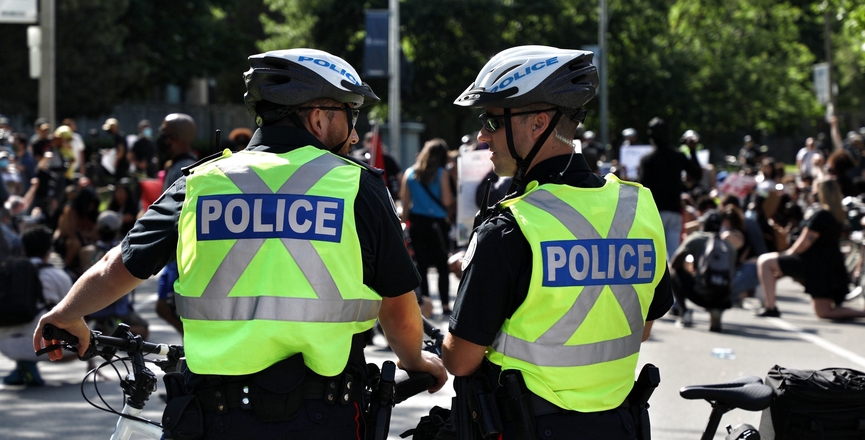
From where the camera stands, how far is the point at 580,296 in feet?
9.53

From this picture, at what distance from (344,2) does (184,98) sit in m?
18.2

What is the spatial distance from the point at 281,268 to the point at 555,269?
0.72 meters

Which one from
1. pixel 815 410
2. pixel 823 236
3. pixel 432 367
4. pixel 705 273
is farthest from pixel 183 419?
pixel 823 236

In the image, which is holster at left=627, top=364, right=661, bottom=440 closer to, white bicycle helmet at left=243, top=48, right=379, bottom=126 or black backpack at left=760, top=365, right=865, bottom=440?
black backpack at left=760, top=365, right=865, bottom=440

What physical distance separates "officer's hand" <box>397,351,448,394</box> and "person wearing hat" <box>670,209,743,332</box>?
763 cm

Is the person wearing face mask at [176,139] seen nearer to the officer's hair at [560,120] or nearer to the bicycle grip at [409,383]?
the bicycle grip at [409,383]

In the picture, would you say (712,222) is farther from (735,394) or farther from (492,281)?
(492,281)

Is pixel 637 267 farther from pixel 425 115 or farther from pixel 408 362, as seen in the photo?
pixel 425 115

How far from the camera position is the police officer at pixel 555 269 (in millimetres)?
2869

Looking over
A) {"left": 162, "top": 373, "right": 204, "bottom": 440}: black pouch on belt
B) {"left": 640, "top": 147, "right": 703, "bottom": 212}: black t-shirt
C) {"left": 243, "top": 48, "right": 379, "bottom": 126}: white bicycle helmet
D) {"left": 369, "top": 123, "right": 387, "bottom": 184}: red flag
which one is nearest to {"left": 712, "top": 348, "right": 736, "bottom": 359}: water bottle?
{"left": 640, "top": 147, "right": 703, "bottom": 212}: black t-shirt

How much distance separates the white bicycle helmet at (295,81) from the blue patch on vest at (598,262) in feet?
2.37

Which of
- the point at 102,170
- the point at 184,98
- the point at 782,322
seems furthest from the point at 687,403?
the point at 184,98

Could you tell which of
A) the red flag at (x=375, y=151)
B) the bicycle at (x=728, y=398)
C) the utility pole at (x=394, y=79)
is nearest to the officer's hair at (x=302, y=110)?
the bicycle at (x=728, y=398)

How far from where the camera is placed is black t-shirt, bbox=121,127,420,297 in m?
2.91
